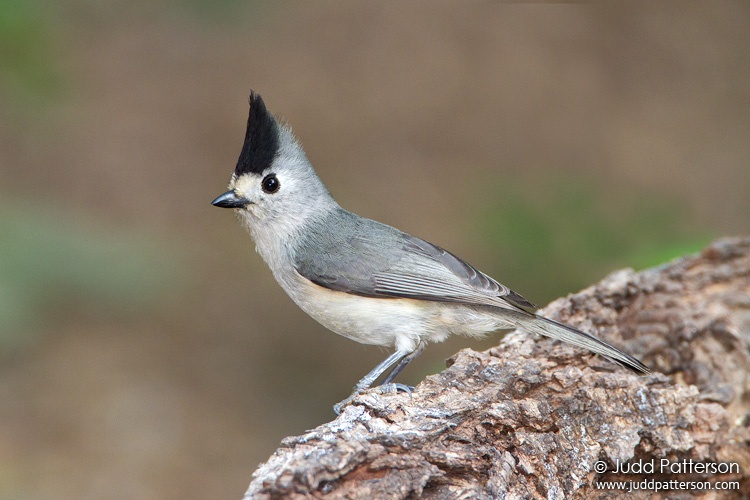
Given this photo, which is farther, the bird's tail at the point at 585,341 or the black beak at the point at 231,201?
the black beak at the point at 231,201

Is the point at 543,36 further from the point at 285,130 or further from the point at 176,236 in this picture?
the point at 285,130

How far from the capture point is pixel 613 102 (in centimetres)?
938

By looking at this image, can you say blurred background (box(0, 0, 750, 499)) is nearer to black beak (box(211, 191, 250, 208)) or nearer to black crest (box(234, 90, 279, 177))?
black beak (box(211, 191, 250, 208))

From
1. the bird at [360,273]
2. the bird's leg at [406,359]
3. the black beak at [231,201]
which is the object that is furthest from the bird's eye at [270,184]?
the bird's leg at [406,359]

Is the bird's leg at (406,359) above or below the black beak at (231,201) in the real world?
below

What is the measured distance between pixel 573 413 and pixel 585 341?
0.44 m

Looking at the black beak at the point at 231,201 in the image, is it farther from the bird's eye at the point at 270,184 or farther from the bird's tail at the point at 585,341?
the bird's tail at the point at 585,341

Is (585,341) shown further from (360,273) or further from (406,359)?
(360,273)

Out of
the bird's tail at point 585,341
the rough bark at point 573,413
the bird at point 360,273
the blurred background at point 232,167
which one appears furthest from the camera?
the blurred background at point 232,167

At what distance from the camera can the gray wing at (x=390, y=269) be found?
3928 millimetres

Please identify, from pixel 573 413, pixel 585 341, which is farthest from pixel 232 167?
pixel 573 413

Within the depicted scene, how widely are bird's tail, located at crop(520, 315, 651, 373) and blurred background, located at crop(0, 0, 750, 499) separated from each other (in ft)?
4.04

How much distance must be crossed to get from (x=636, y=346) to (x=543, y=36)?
628cm

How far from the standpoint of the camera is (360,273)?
402 cm
